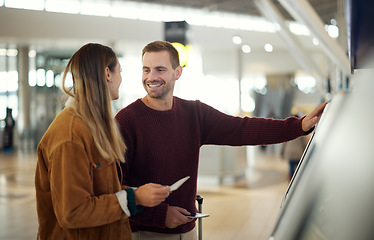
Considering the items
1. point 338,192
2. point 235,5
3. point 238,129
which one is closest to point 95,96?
point 238,129

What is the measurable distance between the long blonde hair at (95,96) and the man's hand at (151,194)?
0.52 ft

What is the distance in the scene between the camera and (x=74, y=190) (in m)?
1.46

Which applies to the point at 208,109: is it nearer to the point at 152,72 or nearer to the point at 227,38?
the point at 152,72

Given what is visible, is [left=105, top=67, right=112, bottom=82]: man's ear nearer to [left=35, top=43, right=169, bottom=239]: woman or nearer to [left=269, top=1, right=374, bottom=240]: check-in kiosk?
[left=35, top=43, right=169, bottom=239]: woman

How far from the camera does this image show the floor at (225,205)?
6031 mm

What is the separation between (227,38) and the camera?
63.1 feet

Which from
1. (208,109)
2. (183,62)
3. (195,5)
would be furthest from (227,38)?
(208,109)

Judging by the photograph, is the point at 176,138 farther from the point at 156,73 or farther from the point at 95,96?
the point at 95,96

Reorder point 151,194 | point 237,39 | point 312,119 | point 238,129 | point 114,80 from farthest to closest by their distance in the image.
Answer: point 237,39 < point 238,129 < point 312,119 < point 114,80 < point 151,194

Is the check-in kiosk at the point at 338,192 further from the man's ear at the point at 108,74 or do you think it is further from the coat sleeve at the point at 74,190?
the man's ear at the point at 108,74

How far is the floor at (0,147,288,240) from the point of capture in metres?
6.03

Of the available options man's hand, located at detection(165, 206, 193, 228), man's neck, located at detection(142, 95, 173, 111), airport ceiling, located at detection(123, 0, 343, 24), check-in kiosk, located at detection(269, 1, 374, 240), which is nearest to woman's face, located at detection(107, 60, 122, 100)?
man's neck, located at detection(142, 95, 173, 111)

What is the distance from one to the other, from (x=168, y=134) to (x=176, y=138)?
5 centimetres

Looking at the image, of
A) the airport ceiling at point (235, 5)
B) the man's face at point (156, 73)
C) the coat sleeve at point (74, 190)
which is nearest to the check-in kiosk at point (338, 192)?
the coat sleeve at point (74, 190)
